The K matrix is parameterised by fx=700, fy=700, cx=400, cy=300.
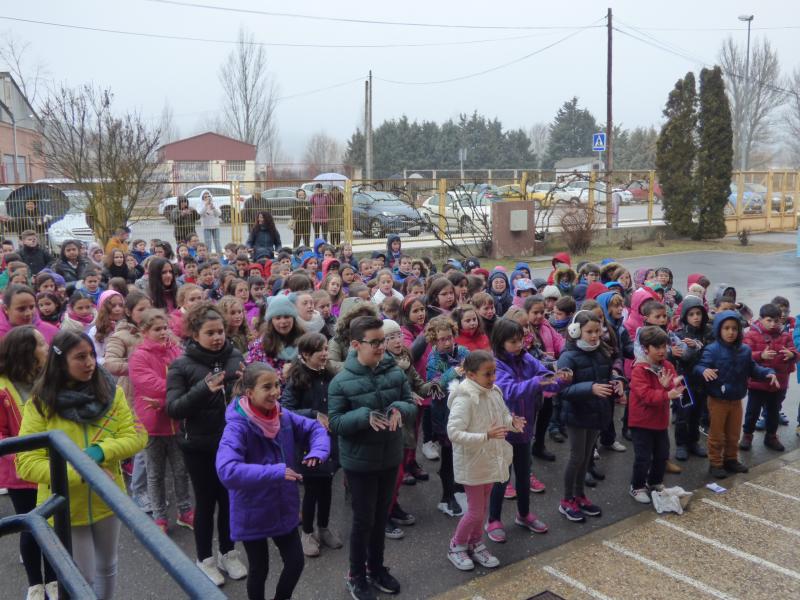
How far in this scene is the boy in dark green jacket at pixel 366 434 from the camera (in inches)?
160

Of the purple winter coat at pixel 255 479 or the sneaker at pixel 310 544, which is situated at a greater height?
the purple winter coat at pixel 255 479

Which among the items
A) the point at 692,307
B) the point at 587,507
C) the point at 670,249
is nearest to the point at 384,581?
the point at 587,507

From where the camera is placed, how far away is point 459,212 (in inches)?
802

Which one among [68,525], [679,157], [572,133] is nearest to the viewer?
[68,525]

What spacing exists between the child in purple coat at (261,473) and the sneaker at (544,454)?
10.6 feet

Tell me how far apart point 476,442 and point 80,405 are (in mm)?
2257

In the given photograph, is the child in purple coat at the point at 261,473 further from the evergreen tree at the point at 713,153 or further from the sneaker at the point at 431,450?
the evergreen tree at the point at 713,153

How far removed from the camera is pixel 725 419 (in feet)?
20.0

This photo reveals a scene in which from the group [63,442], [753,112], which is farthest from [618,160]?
[63,442]

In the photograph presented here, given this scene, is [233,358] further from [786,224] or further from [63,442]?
[786,224]

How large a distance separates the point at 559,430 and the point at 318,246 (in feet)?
21.9

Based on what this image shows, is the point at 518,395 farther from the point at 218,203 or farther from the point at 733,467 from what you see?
the point at 218,203

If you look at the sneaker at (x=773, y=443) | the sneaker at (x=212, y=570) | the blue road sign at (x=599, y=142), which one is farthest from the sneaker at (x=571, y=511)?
the blue road sign at (x=599, y=142)

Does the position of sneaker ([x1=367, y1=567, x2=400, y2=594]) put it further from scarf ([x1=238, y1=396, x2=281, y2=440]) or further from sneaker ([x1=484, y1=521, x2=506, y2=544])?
scarf ([x1=238, y1=396, x2=281, y2=440])
